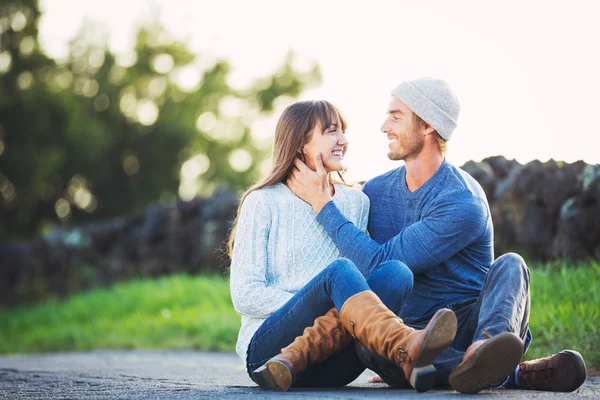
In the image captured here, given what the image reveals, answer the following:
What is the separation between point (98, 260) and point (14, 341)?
2842 millimetres

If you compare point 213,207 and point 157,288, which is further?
point 213,207

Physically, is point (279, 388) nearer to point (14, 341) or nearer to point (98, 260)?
point (14, 341)

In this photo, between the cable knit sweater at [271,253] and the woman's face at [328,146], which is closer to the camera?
the cable knit sweater at [271,253]

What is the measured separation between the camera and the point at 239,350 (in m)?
4.47

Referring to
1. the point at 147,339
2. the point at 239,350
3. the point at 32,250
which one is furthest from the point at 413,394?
the point at 32,250

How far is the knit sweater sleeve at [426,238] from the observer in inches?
171

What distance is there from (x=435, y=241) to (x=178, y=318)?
6996 millimetres

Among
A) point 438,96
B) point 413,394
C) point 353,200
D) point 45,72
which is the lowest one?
point 413,394

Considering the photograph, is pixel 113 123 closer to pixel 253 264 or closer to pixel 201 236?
pixel 201 236

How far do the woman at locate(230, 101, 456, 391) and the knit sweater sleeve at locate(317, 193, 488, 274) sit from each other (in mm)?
110

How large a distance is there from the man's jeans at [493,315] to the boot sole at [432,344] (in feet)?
1.09

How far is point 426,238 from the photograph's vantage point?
435 centimetres

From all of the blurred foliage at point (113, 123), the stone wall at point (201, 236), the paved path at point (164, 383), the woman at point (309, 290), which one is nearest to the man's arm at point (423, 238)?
the woman at point (309, 290)

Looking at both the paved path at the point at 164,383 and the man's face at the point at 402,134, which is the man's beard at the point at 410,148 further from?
the paved path at the point at 164,383
